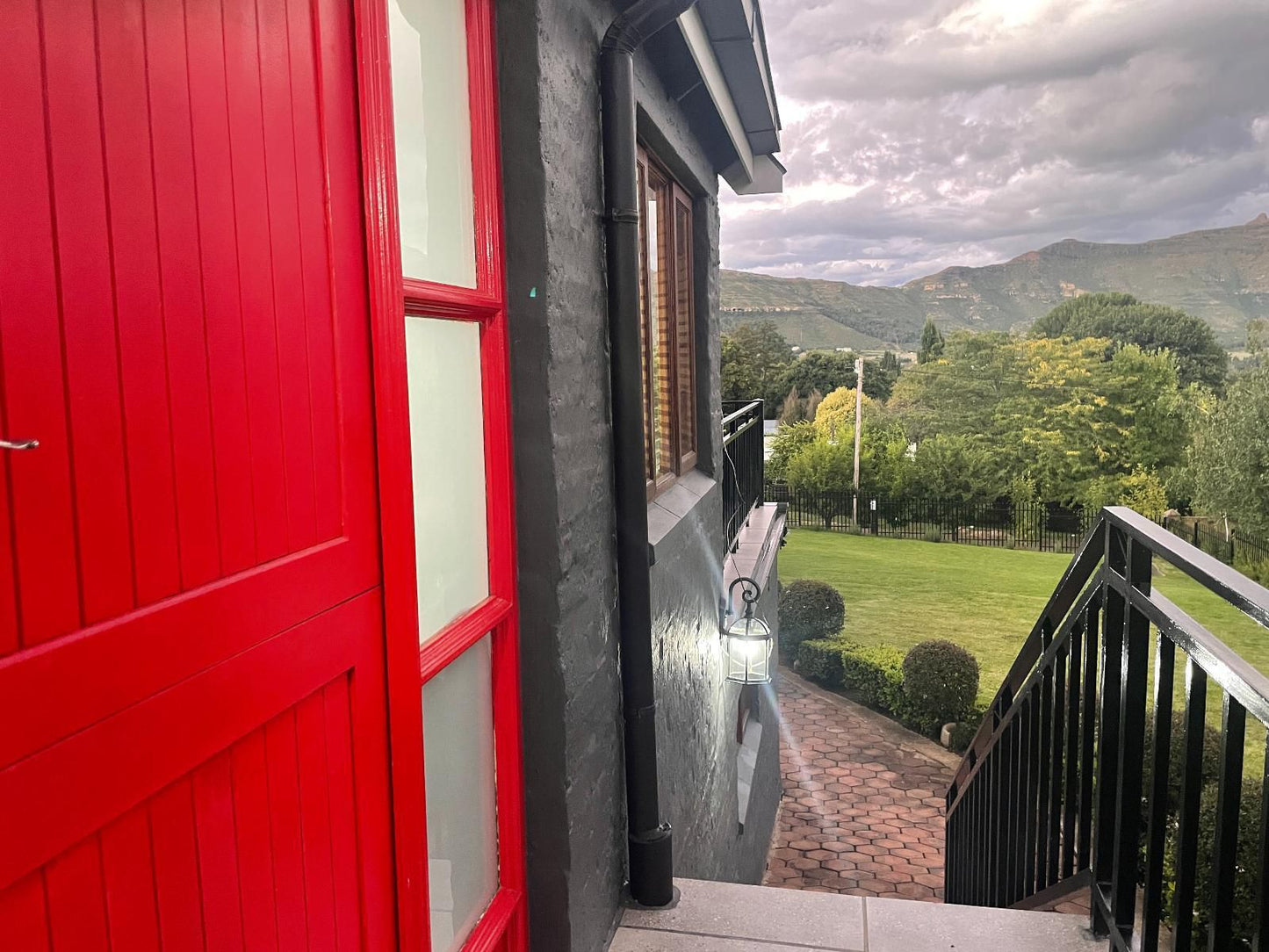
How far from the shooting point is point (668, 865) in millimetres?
2635

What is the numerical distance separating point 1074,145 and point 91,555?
116731 mm

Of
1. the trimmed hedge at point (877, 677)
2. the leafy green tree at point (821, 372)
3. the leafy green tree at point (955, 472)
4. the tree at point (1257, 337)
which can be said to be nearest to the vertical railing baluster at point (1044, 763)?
the trimmed hedge at point (877, 677)

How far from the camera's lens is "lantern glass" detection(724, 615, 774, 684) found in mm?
4871

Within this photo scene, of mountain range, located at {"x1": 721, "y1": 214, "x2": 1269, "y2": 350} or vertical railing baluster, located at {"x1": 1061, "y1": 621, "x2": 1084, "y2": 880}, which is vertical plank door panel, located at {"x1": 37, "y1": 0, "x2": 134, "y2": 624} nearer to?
vertical railing baluster, located at {"x1": 1061, "y1": 621, "x2": 1084, "y2": 880}

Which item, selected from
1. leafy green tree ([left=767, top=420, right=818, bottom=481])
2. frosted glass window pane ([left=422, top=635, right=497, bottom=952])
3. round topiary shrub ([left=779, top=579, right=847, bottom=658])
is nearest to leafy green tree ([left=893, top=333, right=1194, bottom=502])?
leafy green tree ([left=767, top=420, right=818, bottom=481])

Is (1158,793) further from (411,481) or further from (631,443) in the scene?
(411,481)

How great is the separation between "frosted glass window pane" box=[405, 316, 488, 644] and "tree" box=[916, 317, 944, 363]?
56.0m

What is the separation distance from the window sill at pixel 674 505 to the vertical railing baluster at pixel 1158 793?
1.28m

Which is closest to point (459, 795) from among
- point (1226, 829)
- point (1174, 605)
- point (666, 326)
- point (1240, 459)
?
point (1226, 829)

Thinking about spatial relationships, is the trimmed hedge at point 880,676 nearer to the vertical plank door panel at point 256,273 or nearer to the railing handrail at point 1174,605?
the railing handrail at point 1174,605

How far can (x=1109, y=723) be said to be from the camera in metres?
2.24

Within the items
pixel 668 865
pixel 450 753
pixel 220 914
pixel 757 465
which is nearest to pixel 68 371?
pixel 220 914

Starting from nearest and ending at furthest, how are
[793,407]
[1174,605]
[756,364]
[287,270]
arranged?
1. [287,270]
2. [1174,605]
3. [793,407]
4. [756,364]

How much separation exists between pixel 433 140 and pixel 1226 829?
5.88 feet
